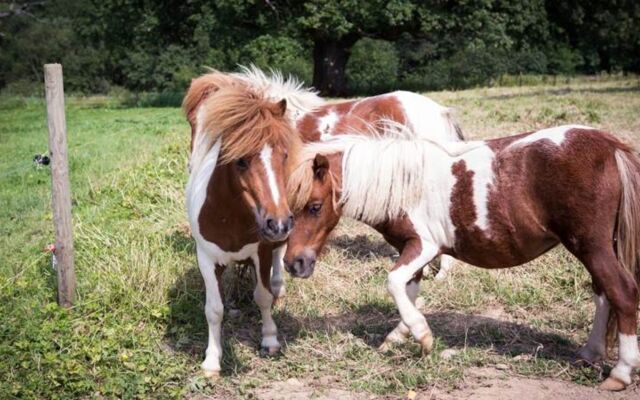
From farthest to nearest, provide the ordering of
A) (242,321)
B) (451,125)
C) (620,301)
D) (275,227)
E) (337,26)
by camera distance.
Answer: (337,26), (451,125), (242,321), (620,301), (275,227)

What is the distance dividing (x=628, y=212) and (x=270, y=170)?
88.8 inches

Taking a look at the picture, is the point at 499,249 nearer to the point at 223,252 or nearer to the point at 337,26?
the point at 223,252

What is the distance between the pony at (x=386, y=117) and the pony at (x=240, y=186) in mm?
1606

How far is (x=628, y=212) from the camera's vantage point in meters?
4.04

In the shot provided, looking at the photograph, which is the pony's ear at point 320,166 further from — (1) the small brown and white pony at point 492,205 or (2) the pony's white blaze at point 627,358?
(2) the pony's white blaze at point 627,358

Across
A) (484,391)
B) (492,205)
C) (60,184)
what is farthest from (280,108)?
(484,391)

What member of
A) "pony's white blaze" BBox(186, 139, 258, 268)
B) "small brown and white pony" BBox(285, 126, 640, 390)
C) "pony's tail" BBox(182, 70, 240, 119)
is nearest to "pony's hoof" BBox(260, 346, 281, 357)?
"pony's white blaze" BBox(186, 139, 258, 268)

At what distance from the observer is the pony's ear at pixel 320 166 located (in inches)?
173

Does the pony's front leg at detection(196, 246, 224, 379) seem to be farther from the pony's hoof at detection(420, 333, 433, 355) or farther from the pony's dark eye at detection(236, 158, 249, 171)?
the pony's hoof at detection(420, 333, 433, 355)

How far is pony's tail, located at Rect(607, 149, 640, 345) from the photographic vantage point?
13.2 ft

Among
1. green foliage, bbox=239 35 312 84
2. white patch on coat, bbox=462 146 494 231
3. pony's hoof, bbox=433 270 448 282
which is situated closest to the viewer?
white patch on coat, bbox=462 146 494 231

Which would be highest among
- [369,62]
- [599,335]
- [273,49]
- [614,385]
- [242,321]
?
[273,49]

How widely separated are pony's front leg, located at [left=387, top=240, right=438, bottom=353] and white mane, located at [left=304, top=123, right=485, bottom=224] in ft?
0.97

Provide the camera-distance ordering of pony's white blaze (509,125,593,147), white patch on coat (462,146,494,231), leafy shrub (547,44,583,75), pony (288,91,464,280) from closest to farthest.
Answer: pony's white blaze (509,125,593,147)
white patch on coat (462,146,494,231)
pony (288,91,464,280)
leafy shrub (547,44,583,75)
